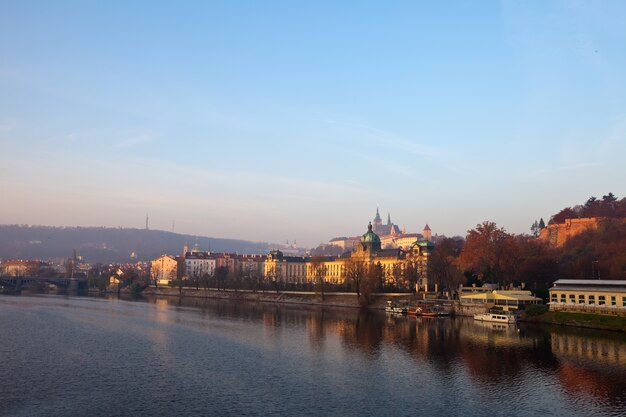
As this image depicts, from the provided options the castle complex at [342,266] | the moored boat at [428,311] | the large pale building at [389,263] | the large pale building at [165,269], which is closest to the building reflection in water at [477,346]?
the moored boat at [428,311]

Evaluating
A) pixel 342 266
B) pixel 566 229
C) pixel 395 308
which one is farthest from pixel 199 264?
pixel 395 308

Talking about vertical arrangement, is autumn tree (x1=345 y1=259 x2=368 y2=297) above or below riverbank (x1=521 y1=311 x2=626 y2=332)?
above

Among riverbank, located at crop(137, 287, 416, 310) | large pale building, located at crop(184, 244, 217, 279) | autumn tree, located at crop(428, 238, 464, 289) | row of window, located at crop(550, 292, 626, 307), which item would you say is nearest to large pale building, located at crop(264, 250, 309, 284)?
large pale building, located at crop(184, 244, 217, 279)

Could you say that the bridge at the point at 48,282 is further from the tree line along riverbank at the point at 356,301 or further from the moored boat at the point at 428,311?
the moored boat at the point at 428,311

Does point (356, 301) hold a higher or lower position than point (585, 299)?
lower

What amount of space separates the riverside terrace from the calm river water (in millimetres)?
7029

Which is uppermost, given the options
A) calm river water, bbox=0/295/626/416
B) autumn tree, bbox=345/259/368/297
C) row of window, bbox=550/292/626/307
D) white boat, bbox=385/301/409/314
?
autumn tree, bbox=345/259/368/297

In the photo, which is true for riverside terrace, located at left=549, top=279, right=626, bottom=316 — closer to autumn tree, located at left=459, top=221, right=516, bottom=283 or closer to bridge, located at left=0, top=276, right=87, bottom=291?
autumn tree, located at left=459, top=221, right=516, bottom=283

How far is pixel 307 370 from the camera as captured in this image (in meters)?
38.2

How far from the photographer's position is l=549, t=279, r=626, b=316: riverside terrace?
63.0m

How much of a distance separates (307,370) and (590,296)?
145 feet

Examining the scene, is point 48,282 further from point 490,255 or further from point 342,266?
point 490,255

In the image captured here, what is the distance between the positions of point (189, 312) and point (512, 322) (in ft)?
154

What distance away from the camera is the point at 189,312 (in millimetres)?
85688
